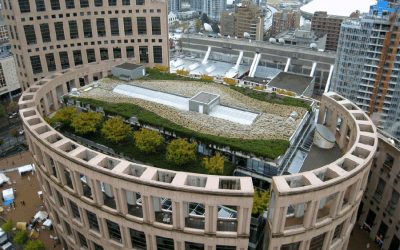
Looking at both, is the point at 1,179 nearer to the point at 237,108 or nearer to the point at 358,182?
the point at 237,108

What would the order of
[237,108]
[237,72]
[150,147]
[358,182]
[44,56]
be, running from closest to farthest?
[358,182]
[150,147]
[237,108]
[44,56]
[237,72]

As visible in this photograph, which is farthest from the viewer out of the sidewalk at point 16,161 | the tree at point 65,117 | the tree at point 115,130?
the sidewalk at point 16,161

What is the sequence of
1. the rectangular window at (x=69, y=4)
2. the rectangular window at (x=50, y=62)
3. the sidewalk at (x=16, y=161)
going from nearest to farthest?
the rectangular window at (x=69, y=4)
the rectangular window at (x=50, y=62)
the sidewalk at (x=16, y=161)

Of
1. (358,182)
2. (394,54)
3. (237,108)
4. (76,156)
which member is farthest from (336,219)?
(394,54)

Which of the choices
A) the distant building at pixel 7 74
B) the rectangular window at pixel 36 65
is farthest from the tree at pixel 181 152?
the distant building at pixel 7 74

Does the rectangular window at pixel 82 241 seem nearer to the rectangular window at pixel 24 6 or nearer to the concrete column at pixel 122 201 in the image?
the concrete column at pixel 122 201

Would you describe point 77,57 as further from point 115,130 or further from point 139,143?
point 139,143

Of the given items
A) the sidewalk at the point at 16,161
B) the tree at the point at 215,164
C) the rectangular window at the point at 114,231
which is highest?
the tree at the point at 215,164
